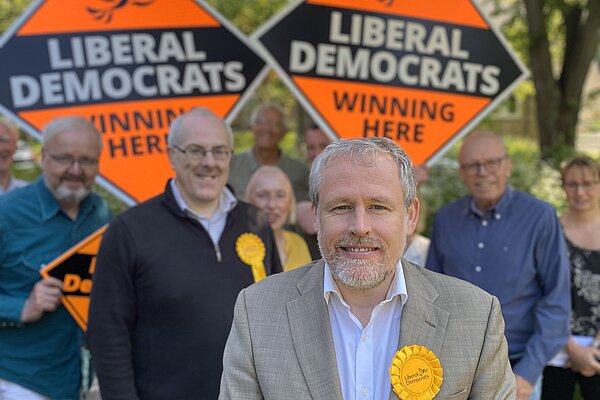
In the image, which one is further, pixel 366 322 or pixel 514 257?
pixel 514 257

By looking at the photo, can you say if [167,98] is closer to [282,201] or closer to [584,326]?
[282,201]

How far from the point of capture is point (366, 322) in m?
2.38

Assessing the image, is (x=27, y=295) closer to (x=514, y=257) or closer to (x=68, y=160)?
(x=68, y=160)

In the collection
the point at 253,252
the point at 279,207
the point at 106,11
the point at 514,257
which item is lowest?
the point at 514,257

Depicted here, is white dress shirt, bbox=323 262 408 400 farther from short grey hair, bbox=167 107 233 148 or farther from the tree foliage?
the tree foliage

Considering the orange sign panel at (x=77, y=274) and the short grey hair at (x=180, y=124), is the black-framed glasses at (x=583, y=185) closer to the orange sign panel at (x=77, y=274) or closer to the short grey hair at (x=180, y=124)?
the short grey hair at (x=180, y=124)

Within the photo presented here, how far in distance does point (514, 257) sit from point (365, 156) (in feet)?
6.91

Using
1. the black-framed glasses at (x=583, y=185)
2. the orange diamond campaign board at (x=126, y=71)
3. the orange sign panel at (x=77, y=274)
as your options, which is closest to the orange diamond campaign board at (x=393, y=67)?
the orange diamond campaign board at (x=126, y=71)

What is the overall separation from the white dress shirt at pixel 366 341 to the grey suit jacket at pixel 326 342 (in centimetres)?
4

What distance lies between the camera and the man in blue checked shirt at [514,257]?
406 cm

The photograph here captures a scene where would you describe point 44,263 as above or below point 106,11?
below

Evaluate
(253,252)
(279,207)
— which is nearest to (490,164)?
(279,207)

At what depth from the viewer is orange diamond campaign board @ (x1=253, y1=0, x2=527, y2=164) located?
505 cm

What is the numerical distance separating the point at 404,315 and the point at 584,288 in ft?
8.45
